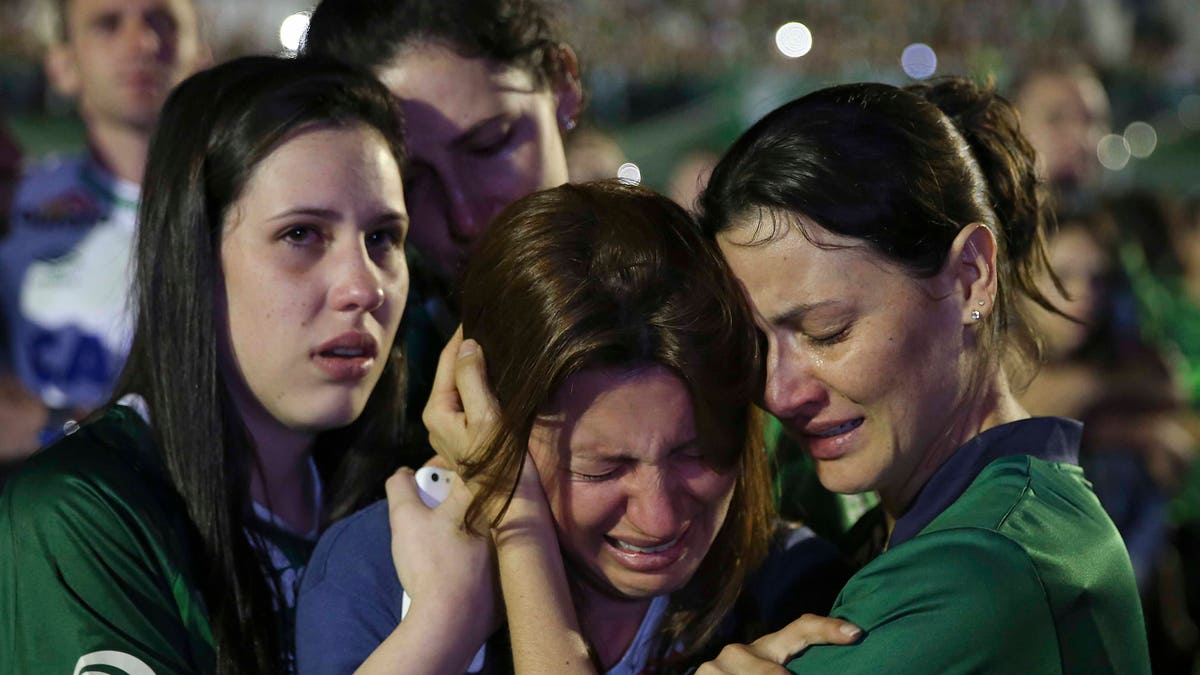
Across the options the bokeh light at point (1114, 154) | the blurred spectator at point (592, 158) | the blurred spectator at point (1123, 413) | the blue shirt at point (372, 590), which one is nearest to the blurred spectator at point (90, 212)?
the blurred spectator at point (592, 158)

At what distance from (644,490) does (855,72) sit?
653cm

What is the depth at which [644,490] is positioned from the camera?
182 cm

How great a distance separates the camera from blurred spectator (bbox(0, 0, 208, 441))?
12.4 ft

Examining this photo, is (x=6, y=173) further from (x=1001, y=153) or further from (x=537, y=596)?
(x=1001, y=153)

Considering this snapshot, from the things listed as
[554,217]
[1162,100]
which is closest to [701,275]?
[554,217]

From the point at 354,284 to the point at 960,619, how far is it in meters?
0.98

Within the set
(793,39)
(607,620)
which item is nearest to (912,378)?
(607,620)

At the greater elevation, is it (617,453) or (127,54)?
(127,54)

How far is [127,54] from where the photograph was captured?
3846 mm

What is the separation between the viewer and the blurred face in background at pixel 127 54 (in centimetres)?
386

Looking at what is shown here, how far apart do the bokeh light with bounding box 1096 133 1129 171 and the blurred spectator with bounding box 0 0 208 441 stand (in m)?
5.79

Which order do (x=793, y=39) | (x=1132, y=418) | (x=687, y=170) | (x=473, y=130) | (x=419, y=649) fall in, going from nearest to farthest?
(x=419, y=649)
(x=473, y=130)
(x=1132, y=418)
(x=687, y=170)
(x=793, y=39)

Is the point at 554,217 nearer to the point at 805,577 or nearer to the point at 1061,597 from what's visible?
the point at 805,577

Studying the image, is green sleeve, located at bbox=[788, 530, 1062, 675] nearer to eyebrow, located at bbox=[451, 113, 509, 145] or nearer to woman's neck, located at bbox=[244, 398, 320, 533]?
woman's neck, located at bbox=[244, 398, 320, 533]
